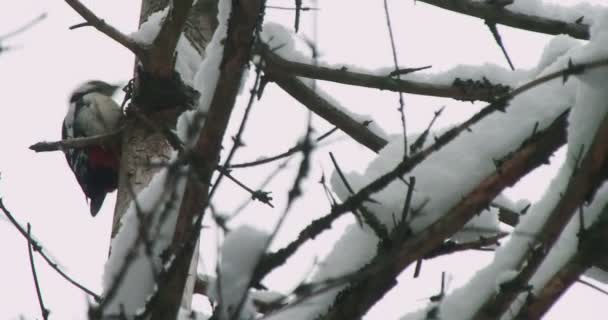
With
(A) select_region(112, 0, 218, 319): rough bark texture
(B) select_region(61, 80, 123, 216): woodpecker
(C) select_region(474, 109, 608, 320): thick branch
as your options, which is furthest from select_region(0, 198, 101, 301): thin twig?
(B) select_region(61, 80, 123, 216): woodpecker

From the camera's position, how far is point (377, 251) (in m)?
1.85

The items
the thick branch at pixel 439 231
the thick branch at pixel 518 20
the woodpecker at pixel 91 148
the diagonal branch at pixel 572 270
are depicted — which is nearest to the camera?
the diagonal branch at pixel 572 270

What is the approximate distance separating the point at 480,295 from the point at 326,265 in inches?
16.1

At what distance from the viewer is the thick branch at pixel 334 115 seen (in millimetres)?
3215

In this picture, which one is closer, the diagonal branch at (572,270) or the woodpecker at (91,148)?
the diagonal branch at (572,270)

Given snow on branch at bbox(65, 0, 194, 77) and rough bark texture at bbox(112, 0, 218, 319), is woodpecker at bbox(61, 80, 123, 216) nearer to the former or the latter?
rough bark texture at bbox(112, 0, 218, 319)

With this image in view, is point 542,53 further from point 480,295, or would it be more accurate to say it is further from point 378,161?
point 480,295

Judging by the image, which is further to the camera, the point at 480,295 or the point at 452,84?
the point at 452,84

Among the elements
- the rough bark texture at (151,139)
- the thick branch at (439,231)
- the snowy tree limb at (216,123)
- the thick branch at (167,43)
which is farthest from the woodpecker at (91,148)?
the thick branch at (439,231)

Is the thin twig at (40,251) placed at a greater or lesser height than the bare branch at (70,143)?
lesser

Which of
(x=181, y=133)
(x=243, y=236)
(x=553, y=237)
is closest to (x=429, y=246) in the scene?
(x=553, y=237)

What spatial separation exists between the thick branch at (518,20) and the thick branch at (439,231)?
1.51 metres

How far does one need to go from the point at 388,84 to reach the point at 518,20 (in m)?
0.79

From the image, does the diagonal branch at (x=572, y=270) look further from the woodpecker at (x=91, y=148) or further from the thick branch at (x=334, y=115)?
the woodpecker at (x=91, y=148)
